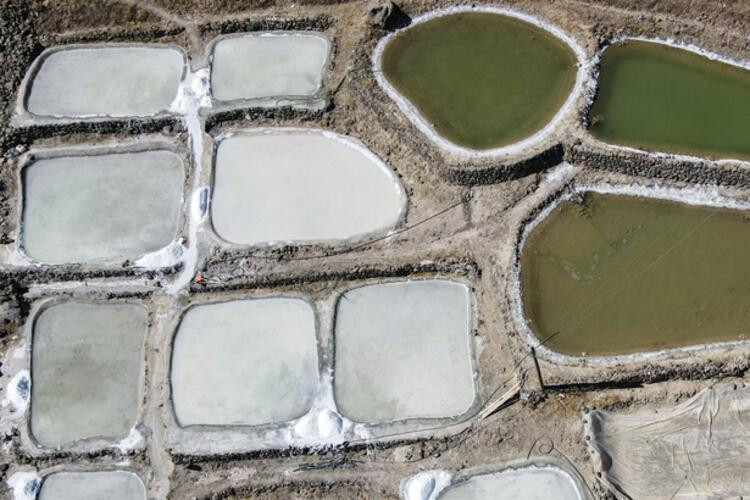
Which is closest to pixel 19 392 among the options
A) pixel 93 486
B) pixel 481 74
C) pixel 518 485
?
pixel 93 486

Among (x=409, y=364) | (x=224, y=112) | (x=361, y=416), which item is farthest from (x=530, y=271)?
(x=224, y=112)

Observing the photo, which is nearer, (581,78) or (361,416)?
(361,416)

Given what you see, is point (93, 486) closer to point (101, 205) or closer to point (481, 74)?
point (101, 205)

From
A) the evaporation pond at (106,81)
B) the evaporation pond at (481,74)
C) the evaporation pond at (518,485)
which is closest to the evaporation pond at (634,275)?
the evaporation pond at (518,485)

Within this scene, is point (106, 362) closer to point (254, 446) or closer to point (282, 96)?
point (254, 446)

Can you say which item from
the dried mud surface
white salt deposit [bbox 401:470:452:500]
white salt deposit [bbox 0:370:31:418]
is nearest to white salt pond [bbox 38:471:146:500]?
the dried mud surface
